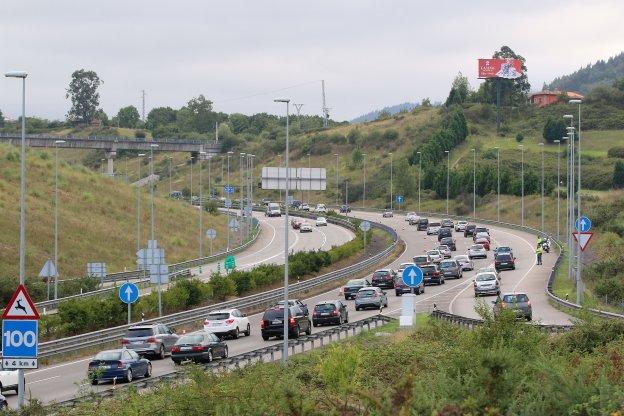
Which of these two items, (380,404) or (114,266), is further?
(114,266)

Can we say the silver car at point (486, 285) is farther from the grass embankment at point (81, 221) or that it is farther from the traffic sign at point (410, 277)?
the grass embankment at point (81, 221)

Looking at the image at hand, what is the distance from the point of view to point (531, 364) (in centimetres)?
1869

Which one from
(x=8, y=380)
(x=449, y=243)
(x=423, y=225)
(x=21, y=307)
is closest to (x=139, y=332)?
(x=8, y=380)

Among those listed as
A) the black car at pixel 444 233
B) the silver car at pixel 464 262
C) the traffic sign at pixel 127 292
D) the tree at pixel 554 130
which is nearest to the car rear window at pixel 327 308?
the traffic sign at pixel 127 292

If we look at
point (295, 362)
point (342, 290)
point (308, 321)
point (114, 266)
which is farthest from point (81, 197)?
point (295, 362)

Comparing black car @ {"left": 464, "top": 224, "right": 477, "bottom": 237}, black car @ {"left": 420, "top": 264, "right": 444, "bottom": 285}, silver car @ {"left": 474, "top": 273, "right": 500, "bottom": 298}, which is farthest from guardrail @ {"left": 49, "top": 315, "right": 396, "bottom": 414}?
black car @ {"left": 464, "top": 224, "right": 477, "bottom": 237}

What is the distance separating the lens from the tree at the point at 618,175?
137 metres

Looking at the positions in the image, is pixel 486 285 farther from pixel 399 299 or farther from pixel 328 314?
pixel 328 314

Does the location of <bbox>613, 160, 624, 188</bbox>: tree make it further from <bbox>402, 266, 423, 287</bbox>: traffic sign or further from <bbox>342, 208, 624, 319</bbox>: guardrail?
<bbox>402, 266, 423, 287</bbox>: traffic sign

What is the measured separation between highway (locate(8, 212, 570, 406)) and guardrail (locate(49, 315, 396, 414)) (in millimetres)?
1539

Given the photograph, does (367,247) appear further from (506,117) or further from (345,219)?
(506,117)

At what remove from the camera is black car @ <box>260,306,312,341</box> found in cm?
4606

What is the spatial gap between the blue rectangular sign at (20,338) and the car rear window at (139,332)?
22779 mm

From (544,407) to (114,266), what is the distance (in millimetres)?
71576
